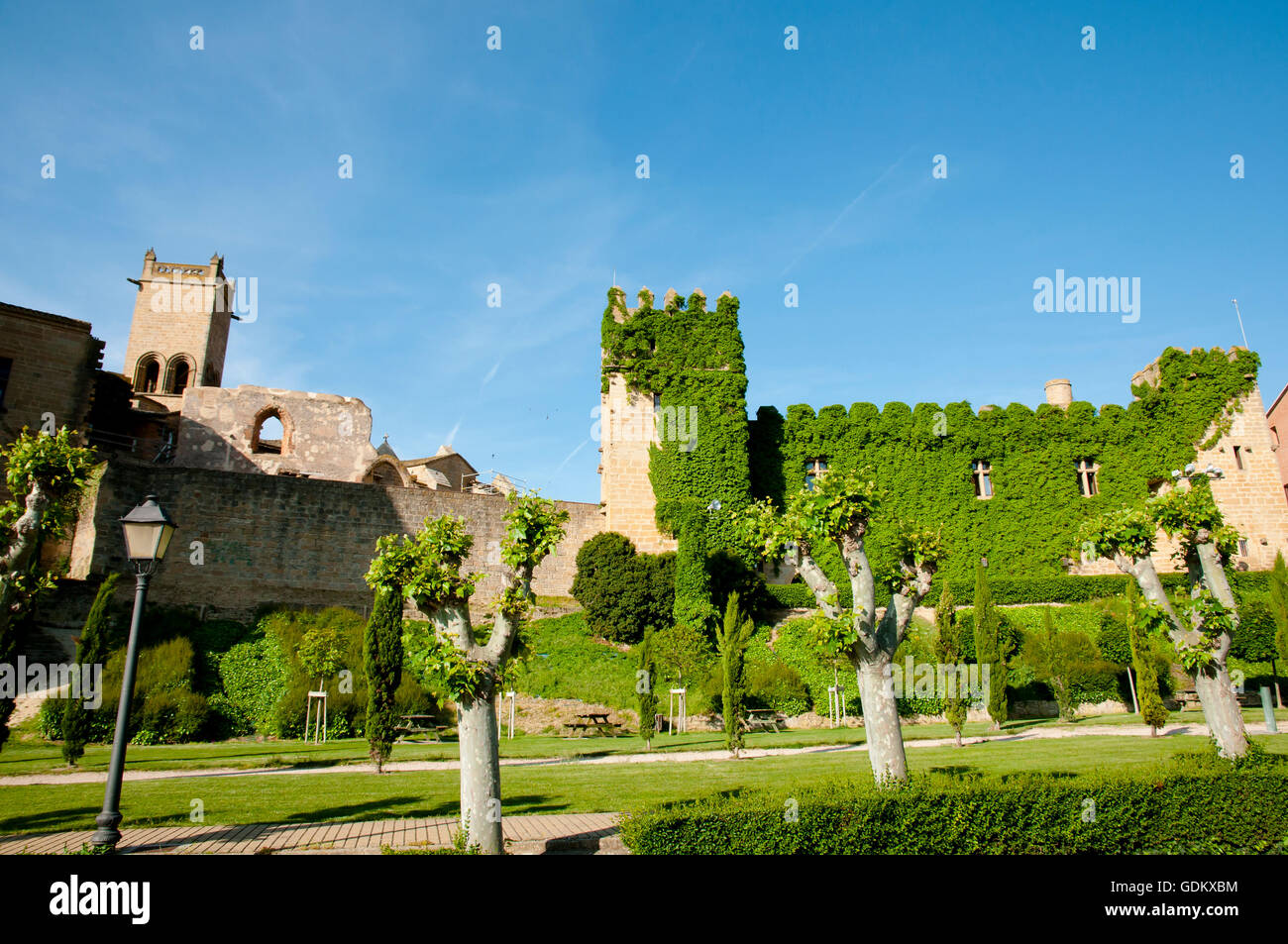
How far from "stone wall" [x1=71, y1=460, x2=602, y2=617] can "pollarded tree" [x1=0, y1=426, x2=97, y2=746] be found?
46.1 ft

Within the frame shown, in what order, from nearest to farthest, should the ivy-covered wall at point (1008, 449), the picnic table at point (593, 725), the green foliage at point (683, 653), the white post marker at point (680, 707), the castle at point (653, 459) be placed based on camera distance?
the picnic table at point (593, 725), the white post marker at point (680, 707), the green foliage at point (683, 653), the castle at point (653, 459), the ivy-covered wall at point (1008, 449)

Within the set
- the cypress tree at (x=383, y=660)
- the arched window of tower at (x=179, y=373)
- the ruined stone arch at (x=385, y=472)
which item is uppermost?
the arched window of tower at (x=179, y=373)

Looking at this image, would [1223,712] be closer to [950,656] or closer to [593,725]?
[950,656]

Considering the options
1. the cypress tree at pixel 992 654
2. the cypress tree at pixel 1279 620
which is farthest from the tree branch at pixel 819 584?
the cypress tree at pixel 1279 620

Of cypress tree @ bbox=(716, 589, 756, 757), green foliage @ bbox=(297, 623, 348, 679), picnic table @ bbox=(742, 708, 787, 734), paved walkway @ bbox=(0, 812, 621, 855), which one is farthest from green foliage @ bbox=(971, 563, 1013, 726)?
green foliage @ bbox=(297, 623, 348, 679)

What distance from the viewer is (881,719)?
9.70 m

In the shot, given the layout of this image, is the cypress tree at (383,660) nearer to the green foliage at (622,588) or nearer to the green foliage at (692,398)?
the green foliage at (622,588)

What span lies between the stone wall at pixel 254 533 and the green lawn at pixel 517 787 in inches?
492

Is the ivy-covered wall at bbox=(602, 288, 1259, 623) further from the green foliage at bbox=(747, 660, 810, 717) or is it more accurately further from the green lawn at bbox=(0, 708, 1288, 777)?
the green lawn at bbox=(0, 708, 1288, 777)

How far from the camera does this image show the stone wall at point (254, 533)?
23953 millimetres

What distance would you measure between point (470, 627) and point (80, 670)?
42.3ft

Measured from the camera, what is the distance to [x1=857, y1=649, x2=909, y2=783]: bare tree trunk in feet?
31.0

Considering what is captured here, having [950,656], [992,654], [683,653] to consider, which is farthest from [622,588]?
[992,654]
